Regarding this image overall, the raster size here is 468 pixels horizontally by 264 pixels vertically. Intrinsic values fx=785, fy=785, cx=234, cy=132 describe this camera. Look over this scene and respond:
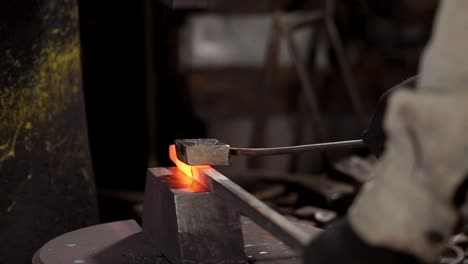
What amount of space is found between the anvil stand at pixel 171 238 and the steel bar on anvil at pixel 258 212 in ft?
0.29

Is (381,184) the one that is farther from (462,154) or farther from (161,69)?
(161,69)

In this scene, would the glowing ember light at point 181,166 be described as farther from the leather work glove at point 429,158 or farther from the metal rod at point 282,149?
the leather work glove at point 429,158

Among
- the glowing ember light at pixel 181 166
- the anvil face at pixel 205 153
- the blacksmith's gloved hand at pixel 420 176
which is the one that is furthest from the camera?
the glowing ember light at pixel 181 166

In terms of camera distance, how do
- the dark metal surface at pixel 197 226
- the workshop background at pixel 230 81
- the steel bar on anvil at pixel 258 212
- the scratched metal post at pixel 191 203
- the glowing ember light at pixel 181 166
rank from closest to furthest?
the steel bar on anvil at pixel 258 212, the scratched metal post at pixel 191 203, the dark metal surface at pixel 197 226, the glowing ember light at pixel 181 166, the workshop background at pixel 230 81

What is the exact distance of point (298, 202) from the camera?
5.07 metres

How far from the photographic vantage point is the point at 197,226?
2.37 m

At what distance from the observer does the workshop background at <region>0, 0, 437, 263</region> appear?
4.52m

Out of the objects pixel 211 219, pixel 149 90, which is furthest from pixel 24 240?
pixel 149 90

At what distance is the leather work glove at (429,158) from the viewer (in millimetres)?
1430

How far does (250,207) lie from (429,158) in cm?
65

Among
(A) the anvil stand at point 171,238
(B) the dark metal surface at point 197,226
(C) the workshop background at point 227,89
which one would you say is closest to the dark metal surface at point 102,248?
(A) the anvil stand at point 171,238

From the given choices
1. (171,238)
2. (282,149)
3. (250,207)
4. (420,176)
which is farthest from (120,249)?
(420,176)

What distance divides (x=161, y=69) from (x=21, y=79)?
2.84 metres

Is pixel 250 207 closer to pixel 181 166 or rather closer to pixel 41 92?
pixel 181 166
